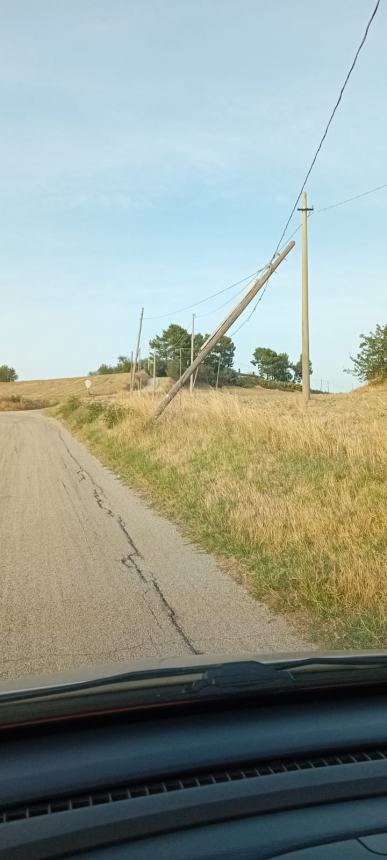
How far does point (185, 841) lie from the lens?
6.05ft

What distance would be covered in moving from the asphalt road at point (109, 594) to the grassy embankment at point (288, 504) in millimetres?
331

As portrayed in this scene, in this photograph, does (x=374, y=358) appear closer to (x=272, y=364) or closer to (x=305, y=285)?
(x=305, y=285)

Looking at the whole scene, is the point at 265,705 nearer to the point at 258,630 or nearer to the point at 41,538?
the point at 258,630

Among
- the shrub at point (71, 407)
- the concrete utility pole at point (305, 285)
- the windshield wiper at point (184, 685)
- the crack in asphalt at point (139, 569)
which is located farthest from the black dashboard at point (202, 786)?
the shrub at point (71, 407)

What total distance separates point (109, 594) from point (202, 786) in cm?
458

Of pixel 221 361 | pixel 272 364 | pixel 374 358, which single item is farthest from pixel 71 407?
pixel 272 364

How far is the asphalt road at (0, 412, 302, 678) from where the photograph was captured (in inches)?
208

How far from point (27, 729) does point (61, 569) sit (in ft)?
17.1

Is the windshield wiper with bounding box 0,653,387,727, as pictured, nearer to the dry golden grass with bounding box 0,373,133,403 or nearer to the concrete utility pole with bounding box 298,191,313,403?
the concrete utility pole with bounding box 298,191,313,403

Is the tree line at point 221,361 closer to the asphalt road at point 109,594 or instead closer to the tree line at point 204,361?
the tree line at point 204,361

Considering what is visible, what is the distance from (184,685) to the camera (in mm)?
2600

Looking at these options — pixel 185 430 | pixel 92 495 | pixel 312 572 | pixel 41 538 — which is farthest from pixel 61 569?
pixel 185 430

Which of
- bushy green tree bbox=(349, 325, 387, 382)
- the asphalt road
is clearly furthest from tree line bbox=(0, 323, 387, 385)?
the asphalt road

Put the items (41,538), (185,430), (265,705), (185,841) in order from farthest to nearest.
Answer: (185,430), (41,538), (265,705), (185,841)
